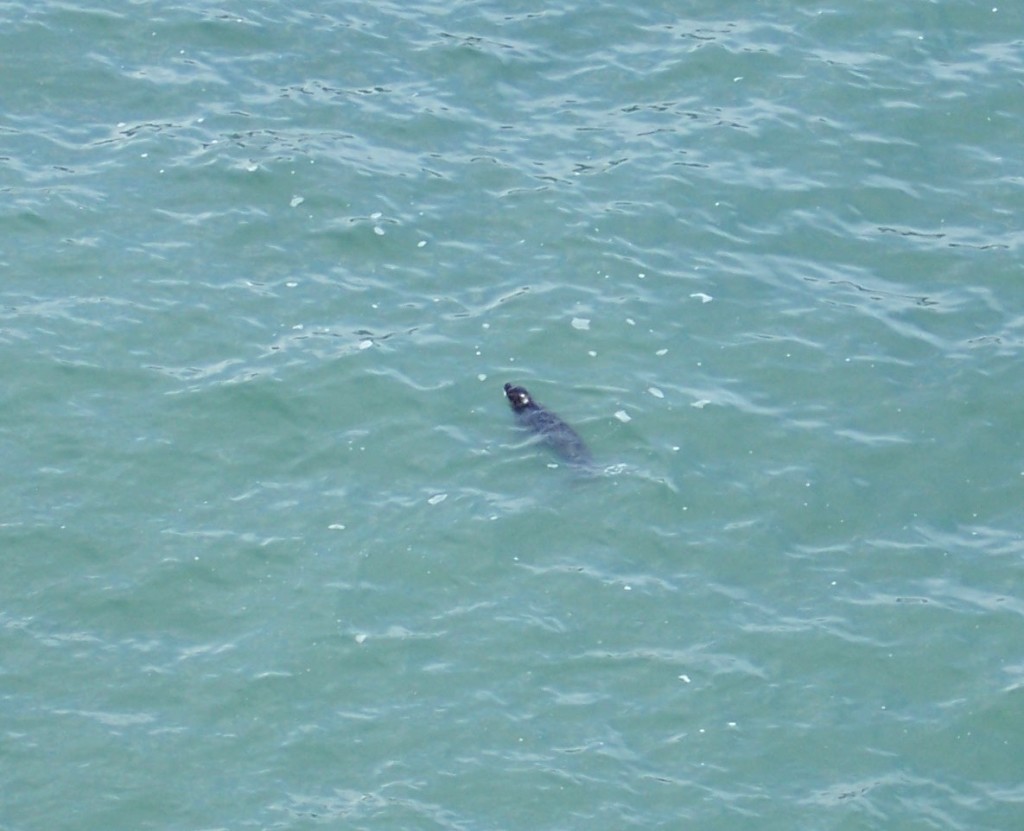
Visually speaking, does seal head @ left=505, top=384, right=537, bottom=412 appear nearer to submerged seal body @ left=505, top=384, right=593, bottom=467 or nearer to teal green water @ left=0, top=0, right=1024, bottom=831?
submerged seal body @ left=505, top=384, right=593, bottom=467

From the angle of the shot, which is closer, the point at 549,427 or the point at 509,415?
the point at 549,427

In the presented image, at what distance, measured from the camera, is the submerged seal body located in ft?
81.9

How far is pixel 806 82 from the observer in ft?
105

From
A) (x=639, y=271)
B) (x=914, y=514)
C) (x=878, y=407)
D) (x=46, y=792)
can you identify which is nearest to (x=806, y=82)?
(x=639, y=271)

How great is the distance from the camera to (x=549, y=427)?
25188mm

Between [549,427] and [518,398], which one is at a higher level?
[518,398]

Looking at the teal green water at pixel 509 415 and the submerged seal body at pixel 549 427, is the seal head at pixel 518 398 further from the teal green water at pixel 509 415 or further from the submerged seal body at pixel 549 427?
the teal green water at pixel 509 415

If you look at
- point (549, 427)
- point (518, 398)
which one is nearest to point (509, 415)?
point (518, 398)

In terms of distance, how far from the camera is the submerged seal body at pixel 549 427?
81.9 feet

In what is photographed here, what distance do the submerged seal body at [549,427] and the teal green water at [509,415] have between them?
→ 34 cm

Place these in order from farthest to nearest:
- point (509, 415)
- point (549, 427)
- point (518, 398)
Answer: point (509, 415) → point (518, 398) → point (549, 427)

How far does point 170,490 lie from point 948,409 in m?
12.3

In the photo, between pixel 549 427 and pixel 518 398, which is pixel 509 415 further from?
pixel 549 427

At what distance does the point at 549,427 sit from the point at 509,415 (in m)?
0.79
